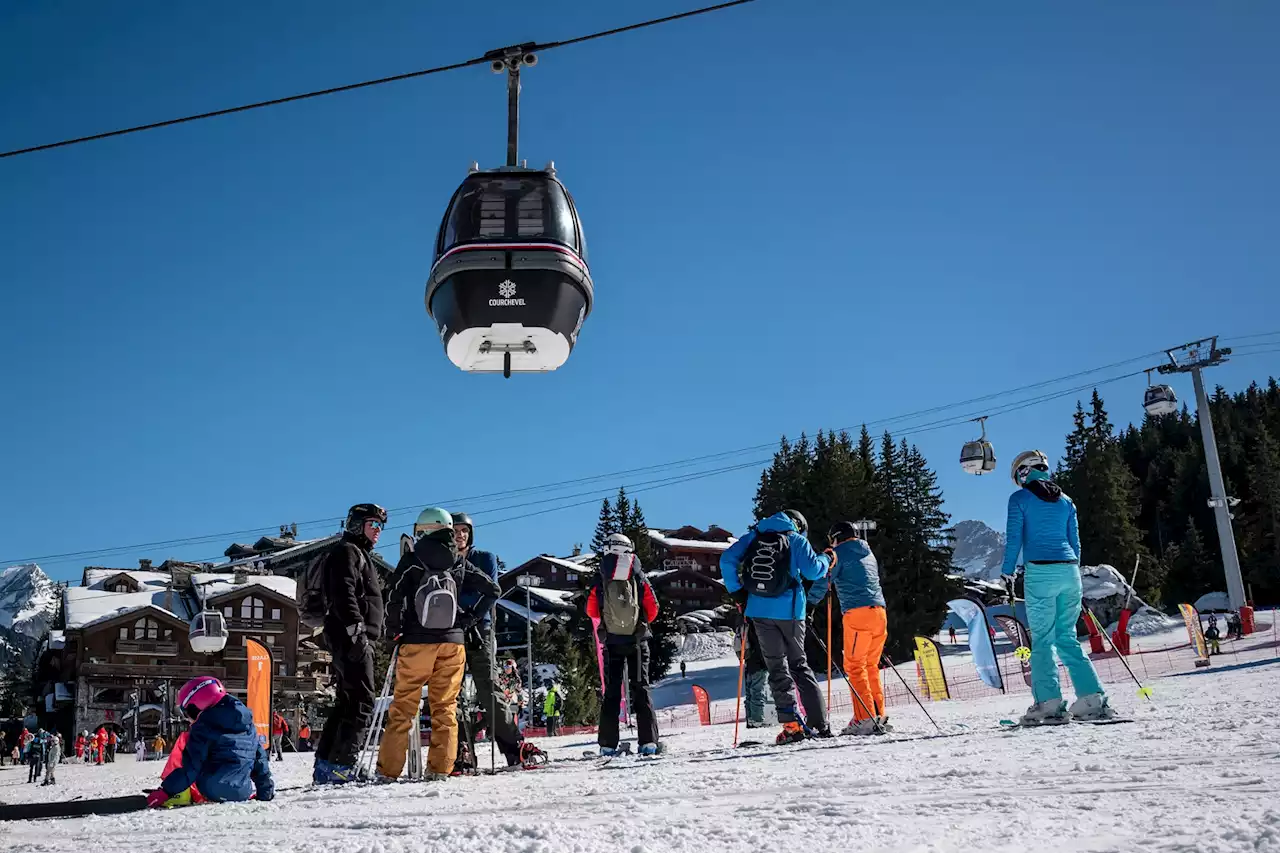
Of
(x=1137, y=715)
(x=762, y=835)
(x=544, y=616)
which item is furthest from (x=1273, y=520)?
(x=762, y=835)

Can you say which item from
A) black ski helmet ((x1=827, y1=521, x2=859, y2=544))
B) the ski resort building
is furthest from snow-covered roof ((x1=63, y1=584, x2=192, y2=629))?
black ski helmet ((x1=827, y1=521, x2=859, y2=544))

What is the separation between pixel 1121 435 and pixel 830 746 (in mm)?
106039

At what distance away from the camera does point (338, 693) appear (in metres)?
6.95

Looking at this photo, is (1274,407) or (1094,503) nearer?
(1094,503)

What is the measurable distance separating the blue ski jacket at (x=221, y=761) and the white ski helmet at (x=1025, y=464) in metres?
5.90

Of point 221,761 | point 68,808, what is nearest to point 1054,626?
point 221,761

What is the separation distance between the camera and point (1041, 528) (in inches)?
311

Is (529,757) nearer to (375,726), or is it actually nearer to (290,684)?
(375,726)

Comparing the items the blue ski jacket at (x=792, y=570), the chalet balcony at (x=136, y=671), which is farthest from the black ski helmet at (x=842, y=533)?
the chalet balcony at (x=136, y=671)

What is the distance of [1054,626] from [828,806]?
443cm

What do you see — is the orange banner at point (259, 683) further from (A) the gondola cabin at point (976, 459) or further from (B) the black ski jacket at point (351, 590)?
(A) the gondola cabin at point (976, 459)

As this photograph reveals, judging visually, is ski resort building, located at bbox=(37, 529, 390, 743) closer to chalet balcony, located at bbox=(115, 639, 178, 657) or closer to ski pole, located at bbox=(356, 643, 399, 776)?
chalet balcony, located at bbox=(115, 639, 178, 657)

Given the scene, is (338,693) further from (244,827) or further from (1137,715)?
(1137,715)

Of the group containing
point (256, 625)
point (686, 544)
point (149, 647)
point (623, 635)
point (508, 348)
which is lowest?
point (623, 635)
